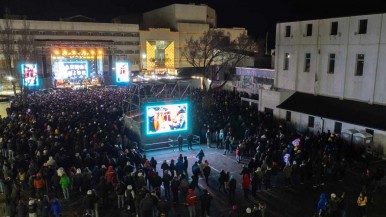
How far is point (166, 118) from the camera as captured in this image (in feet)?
68.8

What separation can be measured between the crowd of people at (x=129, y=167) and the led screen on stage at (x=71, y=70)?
21731mm

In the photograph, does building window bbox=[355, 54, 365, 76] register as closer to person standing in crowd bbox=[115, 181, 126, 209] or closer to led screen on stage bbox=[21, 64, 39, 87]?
person standing in crowd bbox=[115, 181, 126, 209]

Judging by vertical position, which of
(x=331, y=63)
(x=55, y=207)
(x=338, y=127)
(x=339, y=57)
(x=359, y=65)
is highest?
(x=339, y=57)

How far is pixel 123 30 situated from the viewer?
2333 inches

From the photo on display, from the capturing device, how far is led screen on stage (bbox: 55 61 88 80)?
142 ft

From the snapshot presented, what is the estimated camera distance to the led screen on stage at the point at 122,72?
37944 millimetres

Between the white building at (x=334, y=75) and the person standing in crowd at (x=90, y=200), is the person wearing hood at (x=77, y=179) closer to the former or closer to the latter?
the person standing in crowd at (x=90, y=200)

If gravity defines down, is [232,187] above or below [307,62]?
below

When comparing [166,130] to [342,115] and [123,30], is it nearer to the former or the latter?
[342,115]

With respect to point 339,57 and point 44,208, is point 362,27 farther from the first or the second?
point 44,208

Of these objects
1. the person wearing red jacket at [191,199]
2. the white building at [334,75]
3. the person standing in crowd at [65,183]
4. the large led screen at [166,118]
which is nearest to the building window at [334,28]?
the white building at [334,75]

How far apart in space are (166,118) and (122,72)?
761 inches

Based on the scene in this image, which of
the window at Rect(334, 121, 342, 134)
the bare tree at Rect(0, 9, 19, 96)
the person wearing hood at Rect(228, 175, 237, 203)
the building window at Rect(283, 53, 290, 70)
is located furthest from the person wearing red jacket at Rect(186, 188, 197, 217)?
the bare tree at Rect(0, 9, 19, 96)

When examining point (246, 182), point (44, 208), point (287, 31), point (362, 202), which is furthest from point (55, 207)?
point (287, 31)
